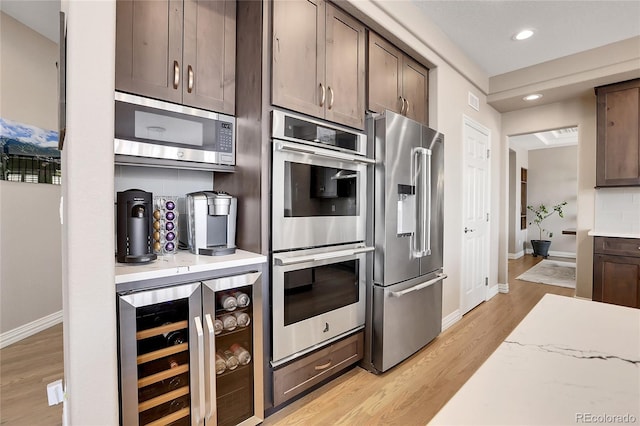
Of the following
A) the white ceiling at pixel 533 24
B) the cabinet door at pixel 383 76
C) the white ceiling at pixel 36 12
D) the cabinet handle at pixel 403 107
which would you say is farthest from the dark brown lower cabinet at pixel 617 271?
the white ceiling at pixel 36 12

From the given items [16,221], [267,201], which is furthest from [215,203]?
[16,221]

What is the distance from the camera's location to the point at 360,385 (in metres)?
2.12

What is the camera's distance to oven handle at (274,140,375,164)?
1.73 meters

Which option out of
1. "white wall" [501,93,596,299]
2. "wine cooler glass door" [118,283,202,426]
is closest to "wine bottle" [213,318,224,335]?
"wine cooler glass door" [118,283,202,426]

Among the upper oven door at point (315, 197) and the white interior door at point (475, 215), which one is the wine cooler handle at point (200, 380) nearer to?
the upper oven door at point (315, 197)

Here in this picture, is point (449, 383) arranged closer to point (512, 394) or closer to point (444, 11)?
point (512, 394)

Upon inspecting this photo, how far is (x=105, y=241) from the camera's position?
42.1 inches

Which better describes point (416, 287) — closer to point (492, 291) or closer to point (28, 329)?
point (492, 291)

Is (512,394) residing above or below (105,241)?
below

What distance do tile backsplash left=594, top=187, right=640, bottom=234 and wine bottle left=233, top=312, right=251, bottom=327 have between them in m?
4.27

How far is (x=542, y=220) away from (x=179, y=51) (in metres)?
8.57

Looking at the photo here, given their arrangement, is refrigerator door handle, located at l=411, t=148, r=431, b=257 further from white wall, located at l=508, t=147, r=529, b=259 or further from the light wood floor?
white wall, located at l=508, t=147, r=529, b=259

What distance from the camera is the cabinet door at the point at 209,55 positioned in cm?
171

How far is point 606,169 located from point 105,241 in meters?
4.60
